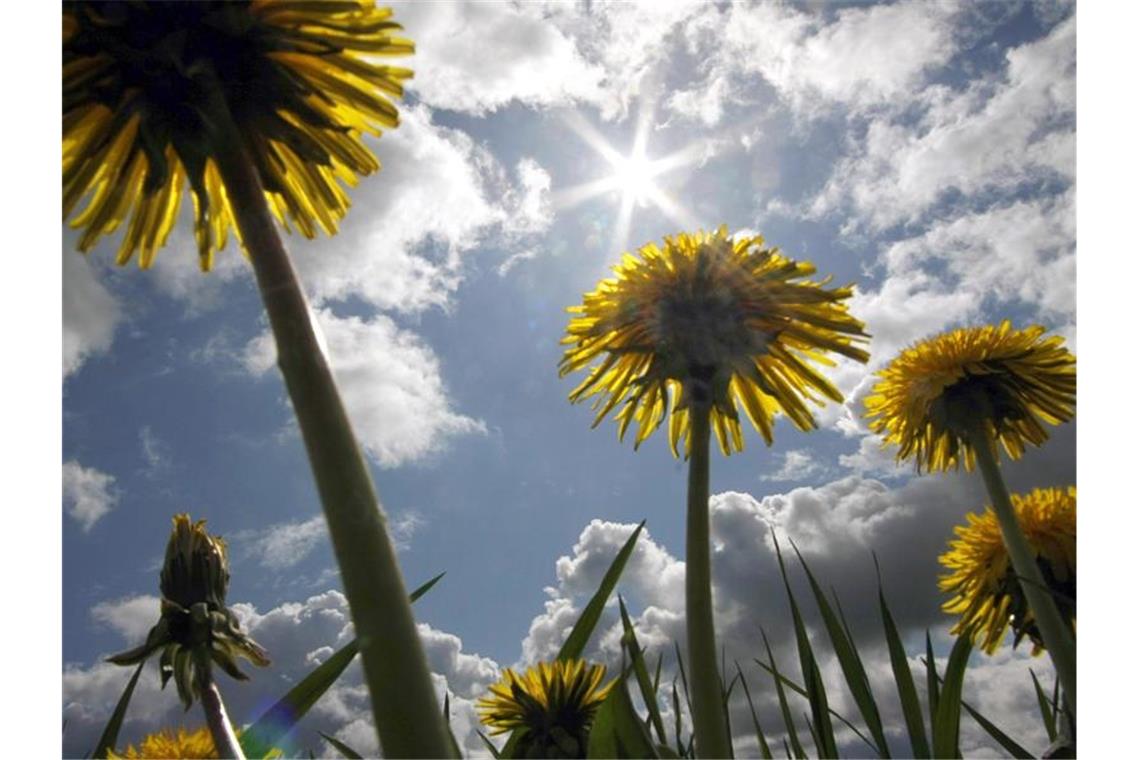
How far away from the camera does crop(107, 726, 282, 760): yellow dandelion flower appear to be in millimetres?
1021

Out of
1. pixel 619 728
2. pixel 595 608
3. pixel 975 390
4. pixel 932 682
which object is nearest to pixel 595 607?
pixel 595 608

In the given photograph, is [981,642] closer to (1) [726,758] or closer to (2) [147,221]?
(1) [726,758]

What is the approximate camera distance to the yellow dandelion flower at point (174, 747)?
3.35ft

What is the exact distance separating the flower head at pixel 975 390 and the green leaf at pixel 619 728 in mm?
886

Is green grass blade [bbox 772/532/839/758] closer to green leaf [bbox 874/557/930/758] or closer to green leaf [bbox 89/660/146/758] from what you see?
green leaf [bbox 874/557/930/758]

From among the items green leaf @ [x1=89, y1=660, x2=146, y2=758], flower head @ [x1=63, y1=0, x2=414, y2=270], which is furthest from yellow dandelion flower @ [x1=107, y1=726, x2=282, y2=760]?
flower head @ [x1=63, y1=0, x2=414, y2=270]

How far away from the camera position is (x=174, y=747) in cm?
103

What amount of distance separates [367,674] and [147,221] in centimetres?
46

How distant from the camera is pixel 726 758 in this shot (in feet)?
1.79

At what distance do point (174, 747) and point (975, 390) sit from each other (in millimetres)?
1162

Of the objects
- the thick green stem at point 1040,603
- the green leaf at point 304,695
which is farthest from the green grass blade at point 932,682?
the green leaf at point 304,695

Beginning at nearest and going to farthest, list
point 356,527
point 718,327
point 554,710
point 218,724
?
point 356,527 → point 218,724 → point 718,327 → point 554,710

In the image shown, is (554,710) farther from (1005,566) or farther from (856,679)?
(1005,566)

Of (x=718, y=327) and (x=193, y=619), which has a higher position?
(x=718, y=327)
